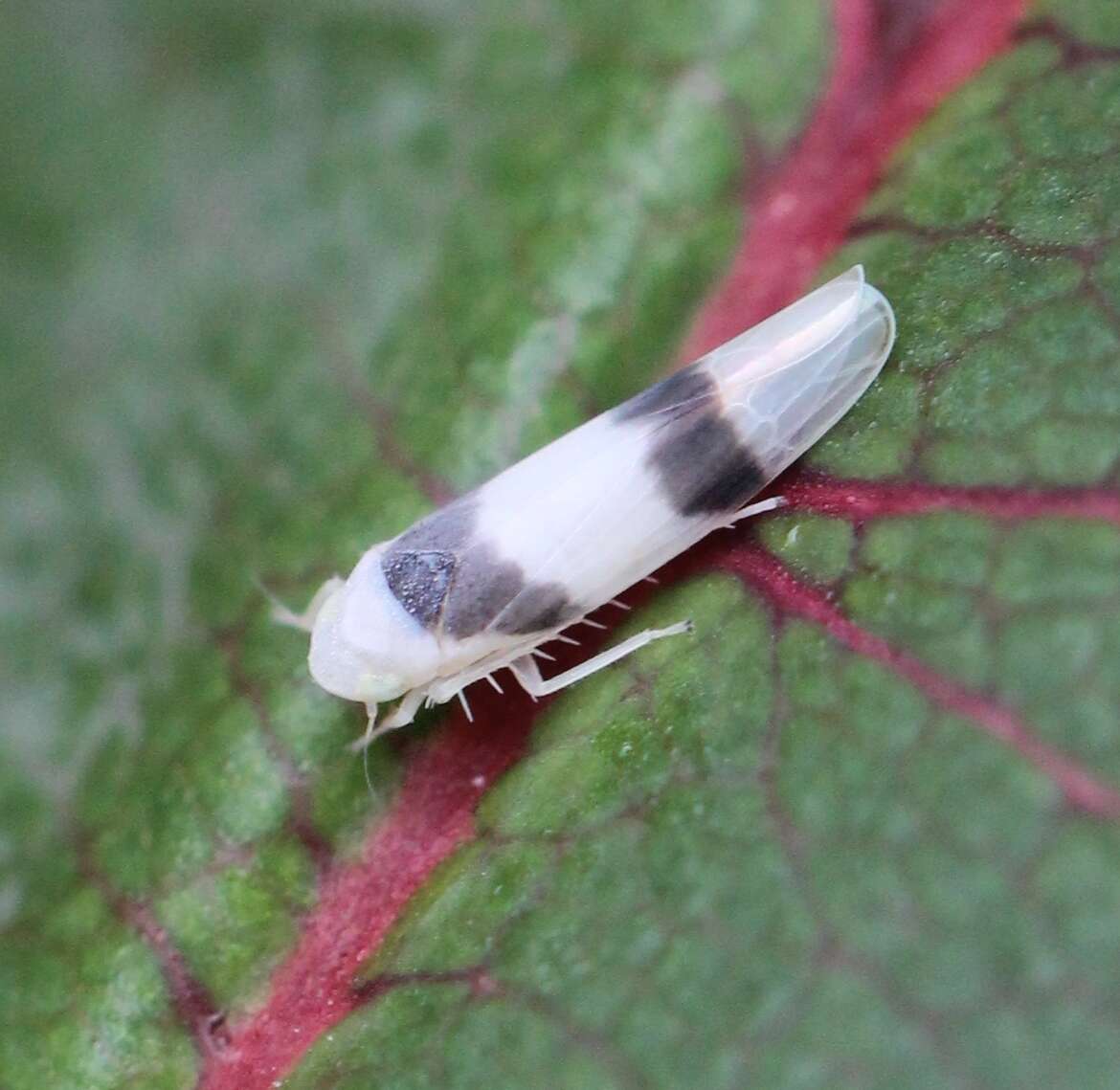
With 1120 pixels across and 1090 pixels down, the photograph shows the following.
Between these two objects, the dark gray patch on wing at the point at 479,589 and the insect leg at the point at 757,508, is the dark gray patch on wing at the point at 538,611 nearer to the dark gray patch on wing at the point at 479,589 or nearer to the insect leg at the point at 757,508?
the dark gray patch on wing at the point at 479,589

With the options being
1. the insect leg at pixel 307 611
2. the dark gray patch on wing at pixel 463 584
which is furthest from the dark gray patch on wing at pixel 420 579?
the insect leg at pixel 307 611

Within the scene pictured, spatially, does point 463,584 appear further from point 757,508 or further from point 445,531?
point 757,508

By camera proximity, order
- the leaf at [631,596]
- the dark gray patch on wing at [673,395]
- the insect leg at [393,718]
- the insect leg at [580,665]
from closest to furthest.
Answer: the leaf at [631,596] → the insect leg at [580,665] → the insect leg at [393,718] → the dark gray patch on wing at [673,395]

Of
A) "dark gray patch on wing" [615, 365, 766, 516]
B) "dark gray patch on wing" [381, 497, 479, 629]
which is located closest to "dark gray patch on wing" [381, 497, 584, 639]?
"dark gray patch on wing" [381, 497, 479, 629]

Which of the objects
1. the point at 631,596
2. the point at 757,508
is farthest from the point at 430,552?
the point at 757,508

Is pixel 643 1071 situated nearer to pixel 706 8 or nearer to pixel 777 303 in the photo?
pixel 777 303

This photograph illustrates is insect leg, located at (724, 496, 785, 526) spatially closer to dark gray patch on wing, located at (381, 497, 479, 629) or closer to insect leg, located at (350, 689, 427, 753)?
dark gray patch on wing, located at (381, 497, 479, 629)
